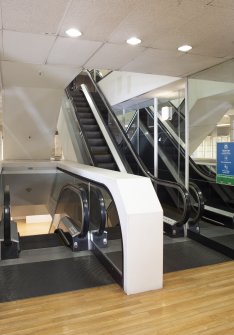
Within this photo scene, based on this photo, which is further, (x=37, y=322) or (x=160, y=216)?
(x=160, y=216)

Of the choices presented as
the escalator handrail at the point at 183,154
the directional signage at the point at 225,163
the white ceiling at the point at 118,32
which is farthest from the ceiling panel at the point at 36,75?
the directional signage at the point at 225,163

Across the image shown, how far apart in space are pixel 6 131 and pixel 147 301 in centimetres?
594

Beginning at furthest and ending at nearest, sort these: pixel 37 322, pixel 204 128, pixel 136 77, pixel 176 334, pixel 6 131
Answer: pixel 6 131 < pixel 136 77 < pixel 204 128 < pixel 37 322 < pixel 176 334

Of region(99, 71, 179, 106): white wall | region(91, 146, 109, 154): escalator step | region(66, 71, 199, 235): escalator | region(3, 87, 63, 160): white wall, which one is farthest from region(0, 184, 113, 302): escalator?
region(3, 87, 63, 160): white wall

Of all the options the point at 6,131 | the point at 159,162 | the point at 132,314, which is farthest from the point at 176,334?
the point at 6,131

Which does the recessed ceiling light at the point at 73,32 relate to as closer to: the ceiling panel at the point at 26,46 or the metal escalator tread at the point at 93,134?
the ceiling panel at the point at 26,46

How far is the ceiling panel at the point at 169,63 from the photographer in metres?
3.91

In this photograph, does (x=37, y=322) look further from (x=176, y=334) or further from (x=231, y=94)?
(x=231, y=94)

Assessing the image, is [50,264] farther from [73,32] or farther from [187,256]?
[73,32]

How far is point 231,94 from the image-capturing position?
4438 millimetres

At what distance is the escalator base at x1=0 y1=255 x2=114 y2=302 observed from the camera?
301 cm

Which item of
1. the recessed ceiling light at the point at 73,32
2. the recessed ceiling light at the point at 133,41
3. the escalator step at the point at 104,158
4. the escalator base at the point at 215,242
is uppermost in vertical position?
the recessed ceiling light at the point at 133,41

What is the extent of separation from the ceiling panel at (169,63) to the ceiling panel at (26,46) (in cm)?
126

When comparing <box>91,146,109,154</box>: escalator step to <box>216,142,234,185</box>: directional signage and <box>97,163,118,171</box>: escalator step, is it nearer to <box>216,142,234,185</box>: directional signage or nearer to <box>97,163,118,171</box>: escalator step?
<box>97,163,118,171</box>: escalator step
